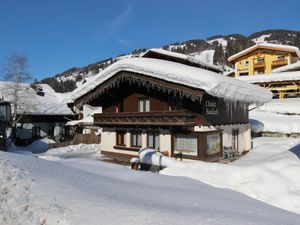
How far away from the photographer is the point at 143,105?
63.5ft

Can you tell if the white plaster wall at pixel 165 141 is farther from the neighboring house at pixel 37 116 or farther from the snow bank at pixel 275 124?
the neighboring house at pixel 37 116

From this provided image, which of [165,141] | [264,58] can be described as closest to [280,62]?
[264,58]

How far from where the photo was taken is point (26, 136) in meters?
34.1

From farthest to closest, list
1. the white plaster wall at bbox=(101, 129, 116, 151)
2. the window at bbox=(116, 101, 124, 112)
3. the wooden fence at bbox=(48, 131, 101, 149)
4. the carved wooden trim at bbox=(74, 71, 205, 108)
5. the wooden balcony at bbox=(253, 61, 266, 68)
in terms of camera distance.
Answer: the wooden balcony at bbox=(253, 61, 266, 68), the wooden fence at bbox=(48, 131, 101, 149), the white plaster wall at bbox=(101, 129, 116, 151), the window at bbox=(116, 101, 124, 112), the carved wooden trim at bbox=(74, 71, 205, 108)

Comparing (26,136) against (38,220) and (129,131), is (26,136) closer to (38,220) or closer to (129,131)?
(129,131)

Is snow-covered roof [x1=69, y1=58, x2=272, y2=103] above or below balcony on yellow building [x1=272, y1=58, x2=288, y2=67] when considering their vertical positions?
below

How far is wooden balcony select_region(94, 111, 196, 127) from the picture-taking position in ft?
52.5

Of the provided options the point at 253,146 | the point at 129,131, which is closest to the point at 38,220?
the point at 129,131

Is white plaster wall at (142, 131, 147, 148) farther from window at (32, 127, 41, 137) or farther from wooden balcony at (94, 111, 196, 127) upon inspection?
window at (32, 127, 41, 137)

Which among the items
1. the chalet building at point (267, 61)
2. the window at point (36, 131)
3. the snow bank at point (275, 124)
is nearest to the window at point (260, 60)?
the chalet building at point (267, 61)

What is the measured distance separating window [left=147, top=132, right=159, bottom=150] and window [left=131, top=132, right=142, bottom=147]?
2.50 feet

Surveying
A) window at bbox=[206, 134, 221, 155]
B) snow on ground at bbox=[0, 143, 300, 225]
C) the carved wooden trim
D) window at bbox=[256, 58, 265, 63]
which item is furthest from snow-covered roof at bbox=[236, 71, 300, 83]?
snow on ground at bbox=[0, 143, 300, 225]

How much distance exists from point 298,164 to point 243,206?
7190 mm

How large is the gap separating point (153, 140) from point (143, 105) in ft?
8.11
